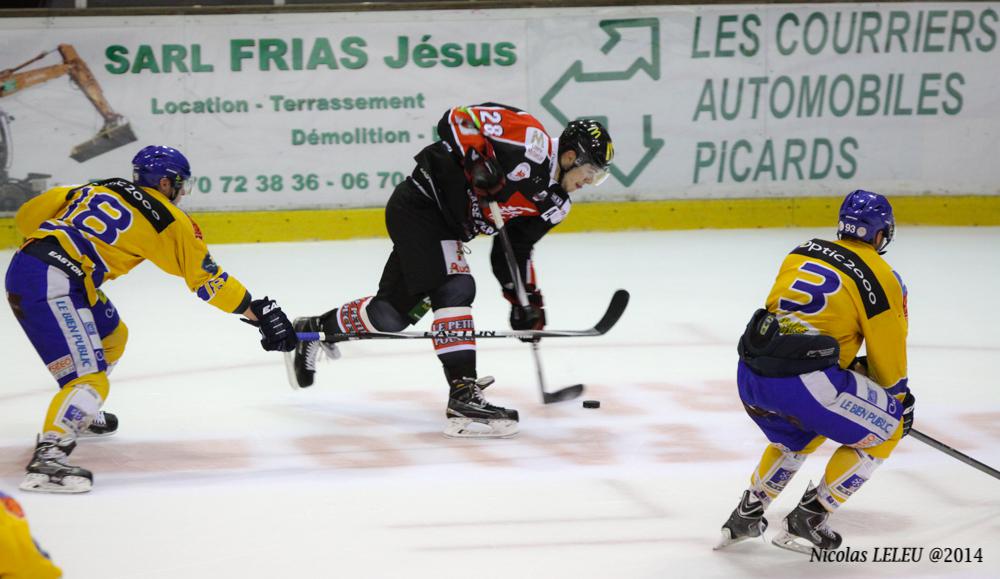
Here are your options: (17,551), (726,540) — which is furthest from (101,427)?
(17,551)

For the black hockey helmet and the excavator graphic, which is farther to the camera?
the excavator graphic

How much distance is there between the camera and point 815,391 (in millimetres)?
2857

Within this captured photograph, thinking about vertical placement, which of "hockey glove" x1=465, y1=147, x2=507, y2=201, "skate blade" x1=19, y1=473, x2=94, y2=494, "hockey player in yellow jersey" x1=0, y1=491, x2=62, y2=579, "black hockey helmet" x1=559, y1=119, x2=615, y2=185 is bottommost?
"skate blade" x1=19, y1=473, x2=94, y2=494

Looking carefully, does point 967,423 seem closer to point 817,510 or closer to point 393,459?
point 817,510

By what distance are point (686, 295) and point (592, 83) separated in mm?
2559

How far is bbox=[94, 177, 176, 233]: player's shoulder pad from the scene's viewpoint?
3664mm

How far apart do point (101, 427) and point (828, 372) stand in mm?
2353

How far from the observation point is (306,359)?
466cm

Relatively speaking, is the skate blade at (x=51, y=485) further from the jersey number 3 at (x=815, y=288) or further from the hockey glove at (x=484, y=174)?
the jersey number 3 at (x=815, y=288)

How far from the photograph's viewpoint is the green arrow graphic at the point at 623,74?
28.3 ft

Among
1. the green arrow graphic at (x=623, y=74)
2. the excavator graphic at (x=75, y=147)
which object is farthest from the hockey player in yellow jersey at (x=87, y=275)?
the green arrow graphic at (x=623, y=74)

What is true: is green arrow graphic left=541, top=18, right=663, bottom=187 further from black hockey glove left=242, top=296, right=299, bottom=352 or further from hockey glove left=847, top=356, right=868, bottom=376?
hockey glove left=847, top=356, right=868, bottom=376

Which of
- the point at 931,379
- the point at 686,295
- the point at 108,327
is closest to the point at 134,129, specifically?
the point at 686,295

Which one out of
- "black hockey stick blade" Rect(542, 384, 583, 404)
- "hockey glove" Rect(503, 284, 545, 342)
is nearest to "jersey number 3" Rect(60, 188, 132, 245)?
"hockey glove" Rect(503, 284, 545, 342)
